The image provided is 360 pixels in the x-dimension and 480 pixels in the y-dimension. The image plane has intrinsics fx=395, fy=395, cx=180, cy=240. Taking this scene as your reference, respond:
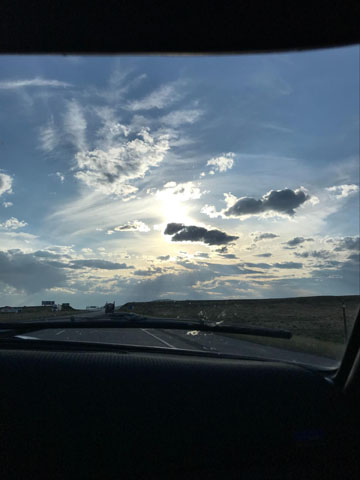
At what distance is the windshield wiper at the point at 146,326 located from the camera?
121 inches

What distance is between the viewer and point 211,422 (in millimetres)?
2215

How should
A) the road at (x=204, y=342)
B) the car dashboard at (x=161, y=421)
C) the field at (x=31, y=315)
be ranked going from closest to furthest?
the car dashboard at (x=161, y=421) < the road at (x=204, y=342) < the field at (x=31, y=315)

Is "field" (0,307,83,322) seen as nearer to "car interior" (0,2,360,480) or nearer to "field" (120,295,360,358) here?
"field" (120,295,360,358)

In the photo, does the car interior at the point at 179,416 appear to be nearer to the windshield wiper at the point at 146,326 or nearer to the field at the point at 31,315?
the windshield wiper at the point at 146,326

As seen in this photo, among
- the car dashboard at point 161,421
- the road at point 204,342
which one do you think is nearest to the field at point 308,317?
the road at point 204,342

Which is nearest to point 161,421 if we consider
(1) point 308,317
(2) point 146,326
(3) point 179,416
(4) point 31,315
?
(3) point 179,416

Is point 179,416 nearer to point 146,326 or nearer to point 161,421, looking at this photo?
point 161,421

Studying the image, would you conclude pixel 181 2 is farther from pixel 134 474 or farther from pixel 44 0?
pixel 134 474

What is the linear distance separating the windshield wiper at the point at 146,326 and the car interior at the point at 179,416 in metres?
0.31

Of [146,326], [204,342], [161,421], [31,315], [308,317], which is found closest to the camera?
[161,421]

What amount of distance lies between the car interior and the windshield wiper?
12.0 inches

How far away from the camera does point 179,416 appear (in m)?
2.20

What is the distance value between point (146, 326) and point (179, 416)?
98 cm

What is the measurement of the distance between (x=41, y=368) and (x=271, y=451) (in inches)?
55.3
